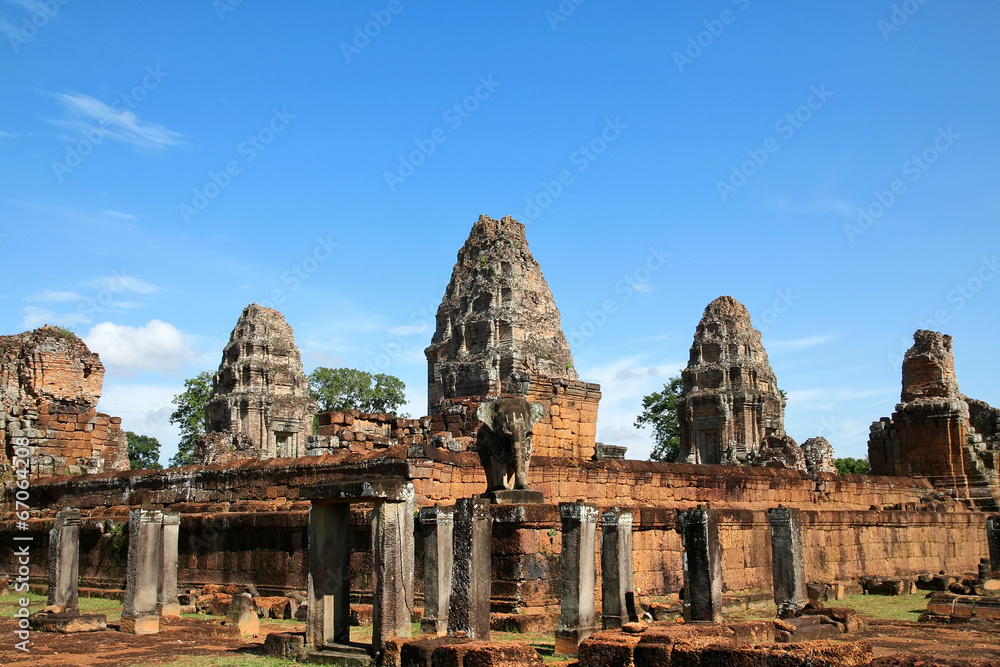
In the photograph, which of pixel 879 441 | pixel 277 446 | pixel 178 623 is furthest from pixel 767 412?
pixel 178 623

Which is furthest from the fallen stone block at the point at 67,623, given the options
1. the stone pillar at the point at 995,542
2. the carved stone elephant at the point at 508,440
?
the stone pillar at the point at 995,542

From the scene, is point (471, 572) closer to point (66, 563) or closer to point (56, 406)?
point (66, 563)

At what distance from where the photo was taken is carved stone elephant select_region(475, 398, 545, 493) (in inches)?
454

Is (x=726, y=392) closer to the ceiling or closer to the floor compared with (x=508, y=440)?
closer to the ceiling

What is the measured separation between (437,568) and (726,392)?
32.9m

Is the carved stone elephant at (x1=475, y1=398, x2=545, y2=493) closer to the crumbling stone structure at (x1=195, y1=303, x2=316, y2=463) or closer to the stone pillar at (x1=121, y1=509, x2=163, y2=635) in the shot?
the stone pillar at (x1=121, y1=509, x2=163, y2=635)

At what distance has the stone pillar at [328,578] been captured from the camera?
8.85m

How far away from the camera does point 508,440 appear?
11.5 m

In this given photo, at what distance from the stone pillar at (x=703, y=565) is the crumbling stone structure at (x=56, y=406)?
52.9 ft

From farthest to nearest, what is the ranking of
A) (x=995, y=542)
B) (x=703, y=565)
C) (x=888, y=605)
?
(x=995, y=542)
(x=888, y=605)
(x=703, y=565)

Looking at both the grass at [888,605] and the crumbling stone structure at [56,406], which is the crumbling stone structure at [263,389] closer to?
the crumbling stone structure at [56,406]

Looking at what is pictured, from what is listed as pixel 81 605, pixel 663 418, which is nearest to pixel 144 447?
pixel 663 418

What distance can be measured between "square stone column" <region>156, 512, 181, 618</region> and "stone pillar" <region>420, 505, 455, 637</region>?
4.48m

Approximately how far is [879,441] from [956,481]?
238 cm
